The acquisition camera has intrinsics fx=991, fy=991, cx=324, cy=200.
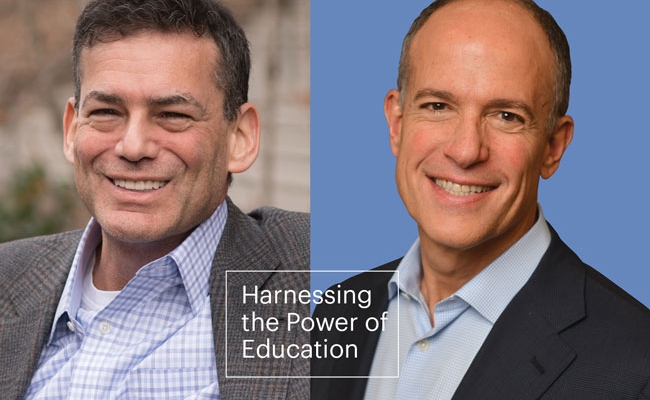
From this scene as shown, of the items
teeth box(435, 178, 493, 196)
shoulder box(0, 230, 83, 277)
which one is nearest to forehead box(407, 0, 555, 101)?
teeth box(435, 178, 493, 196)

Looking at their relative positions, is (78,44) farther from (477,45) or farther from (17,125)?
(17,125)

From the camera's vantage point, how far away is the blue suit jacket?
2145 millimetres

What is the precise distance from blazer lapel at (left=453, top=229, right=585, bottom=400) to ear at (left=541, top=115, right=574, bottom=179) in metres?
0.19

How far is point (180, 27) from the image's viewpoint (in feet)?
8.09

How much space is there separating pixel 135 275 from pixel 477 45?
3.51 feet

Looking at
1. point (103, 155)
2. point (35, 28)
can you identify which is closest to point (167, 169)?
Result: point (103, 155)

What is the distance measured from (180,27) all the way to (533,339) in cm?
114

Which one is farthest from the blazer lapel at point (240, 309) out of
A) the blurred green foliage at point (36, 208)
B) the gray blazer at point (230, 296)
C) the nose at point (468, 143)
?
the blurred green foliage at point (36, 208)

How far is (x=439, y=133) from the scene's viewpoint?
2.27 meters

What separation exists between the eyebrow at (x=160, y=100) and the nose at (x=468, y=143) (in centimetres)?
64

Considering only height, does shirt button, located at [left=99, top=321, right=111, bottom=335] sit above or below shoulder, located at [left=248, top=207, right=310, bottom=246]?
below

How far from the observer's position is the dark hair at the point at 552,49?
2297 millimetres

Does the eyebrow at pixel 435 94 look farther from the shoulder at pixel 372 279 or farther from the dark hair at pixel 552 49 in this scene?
the shoulder at pixel 372 279

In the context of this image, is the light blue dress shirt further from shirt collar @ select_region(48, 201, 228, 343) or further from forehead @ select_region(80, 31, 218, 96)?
forehead @ select_region(80, 31, 218, 96)
